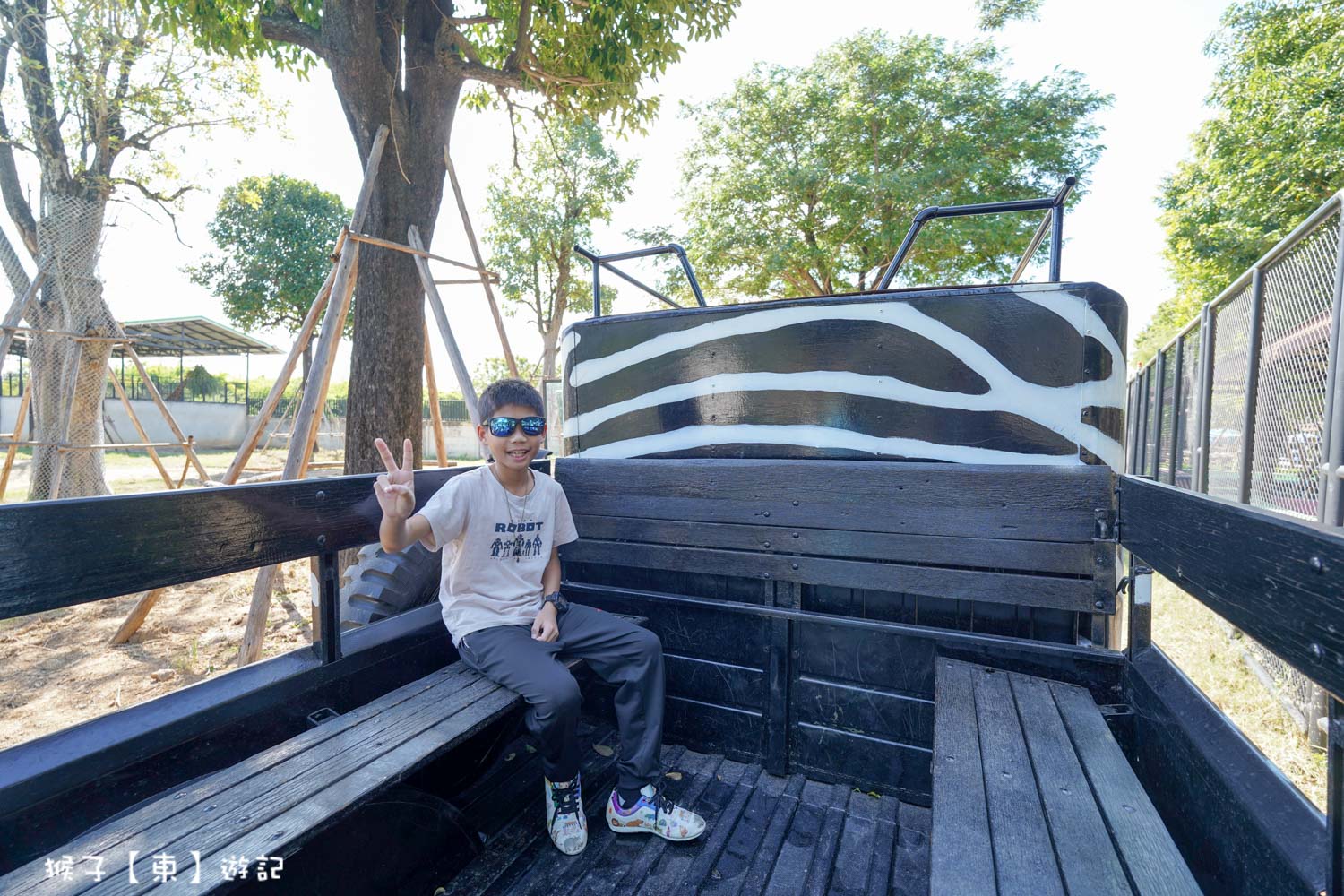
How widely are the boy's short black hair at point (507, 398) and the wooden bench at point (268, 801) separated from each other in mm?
948

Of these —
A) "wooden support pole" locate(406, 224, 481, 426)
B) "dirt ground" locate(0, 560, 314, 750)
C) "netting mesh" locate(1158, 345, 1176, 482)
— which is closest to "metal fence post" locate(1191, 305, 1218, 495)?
"netting mesh" locate(1158, 345, 1176, 482)

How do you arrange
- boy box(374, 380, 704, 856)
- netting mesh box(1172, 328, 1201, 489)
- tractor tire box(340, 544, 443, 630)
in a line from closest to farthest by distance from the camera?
1. boy box(374, 380, 704, 856)
2. tractor tire box(340, 544, 443, 630)
3. netting mesh box(1172, 328, 1201, 489)

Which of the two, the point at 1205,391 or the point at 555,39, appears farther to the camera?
the point at 555,39

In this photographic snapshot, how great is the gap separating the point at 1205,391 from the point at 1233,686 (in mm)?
1921

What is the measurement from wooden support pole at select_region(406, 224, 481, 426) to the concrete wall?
22071 mm

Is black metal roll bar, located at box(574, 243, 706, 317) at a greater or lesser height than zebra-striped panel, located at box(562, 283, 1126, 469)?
greater

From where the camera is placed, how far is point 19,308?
21.9 ft

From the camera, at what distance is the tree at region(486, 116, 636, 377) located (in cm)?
1908

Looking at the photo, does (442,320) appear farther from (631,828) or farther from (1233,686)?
(1233,686)

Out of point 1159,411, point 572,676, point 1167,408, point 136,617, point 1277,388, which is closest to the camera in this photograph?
point 572,676

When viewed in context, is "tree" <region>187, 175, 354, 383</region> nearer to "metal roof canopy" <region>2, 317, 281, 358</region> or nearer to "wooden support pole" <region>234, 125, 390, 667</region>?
"metal roof canopy" <region>2, 317, 281, 358</region>

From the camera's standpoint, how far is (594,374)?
292cm

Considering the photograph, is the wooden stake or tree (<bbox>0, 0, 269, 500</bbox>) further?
tree (<bbox>0, 0, 269, 500</bbox>)

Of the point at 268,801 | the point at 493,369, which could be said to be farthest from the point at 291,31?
the point at 493,369
